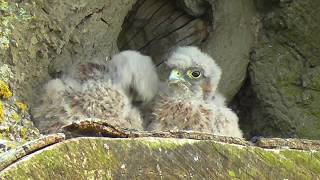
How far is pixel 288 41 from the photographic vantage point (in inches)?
177

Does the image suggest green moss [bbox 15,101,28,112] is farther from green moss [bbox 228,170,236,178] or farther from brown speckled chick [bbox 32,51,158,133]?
green moss [bbox 228,170,236,178]

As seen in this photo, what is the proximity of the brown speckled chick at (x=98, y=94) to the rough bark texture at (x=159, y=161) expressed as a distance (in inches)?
45.8

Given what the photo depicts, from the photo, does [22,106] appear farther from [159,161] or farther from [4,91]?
[159,161]

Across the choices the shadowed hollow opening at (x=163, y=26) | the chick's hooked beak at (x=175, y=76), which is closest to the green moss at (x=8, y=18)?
the chick's hooked beak at (x=175, y=76)

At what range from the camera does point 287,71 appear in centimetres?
448

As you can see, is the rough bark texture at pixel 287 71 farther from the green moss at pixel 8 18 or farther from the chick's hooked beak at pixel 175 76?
the green moss at pixel 8 18

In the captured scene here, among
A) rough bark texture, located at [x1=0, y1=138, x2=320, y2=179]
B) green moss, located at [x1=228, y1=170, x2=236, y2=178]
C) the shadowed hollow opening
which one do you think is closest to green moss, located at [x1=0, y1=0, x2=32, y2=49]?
the shadowed hollow opening

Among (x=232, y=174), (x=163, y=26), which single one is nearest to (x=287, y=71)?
(x=163, y=26)

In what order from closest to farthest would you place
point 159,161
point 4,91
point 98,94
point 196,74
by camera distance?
point 159,161 < point 4,91 < point 98,94 < point 196,74

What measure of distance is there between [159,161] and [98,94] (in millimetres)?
1359

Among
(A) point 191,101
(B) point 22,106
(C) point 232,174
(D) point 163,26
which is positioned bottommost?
(C) point 232,174

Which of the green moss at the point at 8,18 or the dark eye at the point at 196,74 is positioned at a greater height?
the green moss at the point at 8,18

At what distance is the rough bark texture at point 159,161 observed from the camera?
2.35 m

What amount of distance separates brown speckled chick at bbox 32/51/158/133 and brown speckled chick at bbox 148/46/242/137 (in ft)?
0.38
